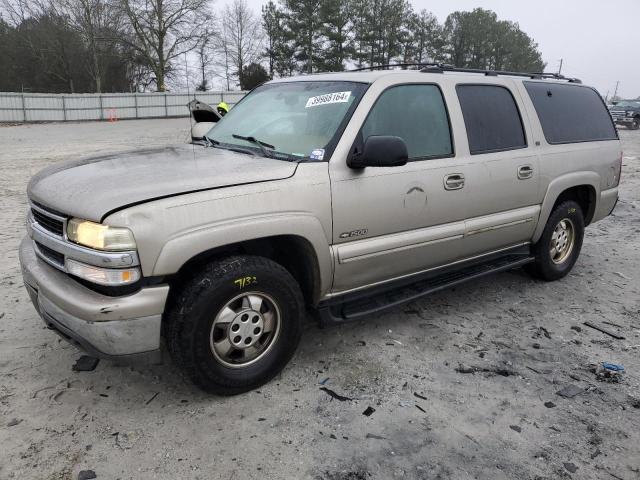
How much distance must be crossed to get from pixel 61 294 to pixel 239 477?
4.18 feet

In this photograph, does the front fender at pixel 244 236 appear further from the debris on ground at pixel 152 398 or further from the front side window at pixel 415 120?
the debris on ground at pixel 152 398

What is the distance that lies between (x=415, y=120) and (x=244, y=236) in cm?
156

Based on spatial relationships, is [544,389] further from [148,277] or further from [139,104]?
[139,104]

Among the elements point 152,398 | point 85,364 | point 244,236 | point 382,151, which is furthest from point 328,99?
point 85,364

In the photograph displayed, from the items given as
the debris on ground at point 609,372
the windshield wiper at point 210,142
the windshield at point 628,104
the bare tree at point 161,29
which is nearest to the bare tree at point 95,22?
the bare tree at point 161,29

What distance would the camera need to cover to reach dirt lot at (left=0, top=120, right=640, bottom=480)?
2.48m

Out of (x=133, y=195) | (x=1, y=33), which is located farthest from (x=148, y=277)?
(x=1, y=33)

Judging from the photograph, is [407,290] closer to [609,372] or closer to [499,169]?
[499,169]

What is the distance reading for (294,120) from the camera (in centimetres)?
350

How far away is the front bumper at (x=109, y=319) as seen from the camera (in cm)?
248

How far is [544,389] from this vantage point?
3146mm

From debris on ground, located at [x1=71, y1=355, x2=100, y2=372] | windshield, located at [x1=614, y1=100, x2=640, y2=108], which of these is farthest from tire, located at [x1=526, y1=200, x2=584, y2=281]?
windshield, located at [x1=614, y1=100, x2=640, y2=108]

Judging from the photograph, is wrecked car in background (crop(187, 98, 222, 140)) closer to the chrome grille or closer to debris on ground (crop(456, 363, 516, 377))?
the chrome grille

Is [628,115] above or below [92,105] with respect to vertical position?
below
